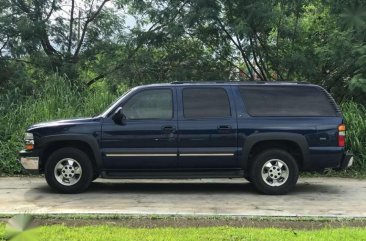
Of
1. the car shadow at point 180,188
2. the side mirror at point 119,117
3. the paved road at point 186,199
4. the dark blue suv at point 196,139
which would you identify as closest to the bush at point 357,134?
the paved road at point 186,199

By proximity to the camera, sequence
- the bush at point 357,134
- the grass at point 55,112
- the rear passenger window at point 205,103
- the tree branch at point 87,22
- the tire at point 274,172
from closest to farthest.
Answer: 1. the tire at point 274,172
2. the rear passenger window at point 205,103
3. the grass at point 55,112
4. the bush at point 357,134
5. the tree branch at point 87,22

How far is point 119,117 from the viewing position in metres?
7.70

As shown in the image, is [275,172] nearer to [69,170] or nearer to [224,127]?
[224,127]

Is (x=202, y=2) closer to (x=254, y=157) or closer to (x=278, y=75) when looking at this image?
(x=278, y=75)

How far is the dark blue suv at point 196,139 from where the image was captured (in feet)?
25.2

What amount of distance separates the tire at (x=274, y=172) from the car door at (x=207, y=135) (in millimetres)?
381

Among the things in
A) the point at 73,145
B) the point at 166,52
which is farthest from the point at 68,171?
the point at 166,52

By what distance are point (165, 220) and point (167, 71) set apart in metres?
8.19

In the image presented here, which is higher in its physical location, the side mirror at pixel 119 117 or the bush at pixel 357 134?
the side mirror at pixel 119 117

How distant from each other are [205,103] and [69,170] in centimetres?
245

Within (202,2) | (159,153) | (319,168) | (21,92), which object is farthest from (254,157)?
(21,92)

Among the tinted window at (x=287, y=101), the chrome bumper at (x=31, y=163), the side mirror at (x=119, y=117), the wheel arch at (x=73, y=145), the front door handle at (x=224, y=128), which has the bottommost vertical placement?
the chrome bumper at (x=31, y=163)

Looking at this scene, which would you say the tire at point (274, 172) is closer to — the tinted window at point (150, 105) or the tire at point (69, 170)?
the tinted window at point (150, 105)

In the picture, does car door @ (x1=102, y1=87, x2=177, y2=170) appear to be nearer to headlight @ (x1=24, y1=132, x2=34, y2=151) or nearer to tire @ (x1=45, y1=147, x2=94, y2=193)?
tire @ (x1=45, y1=147, x2=94, y2=193)
